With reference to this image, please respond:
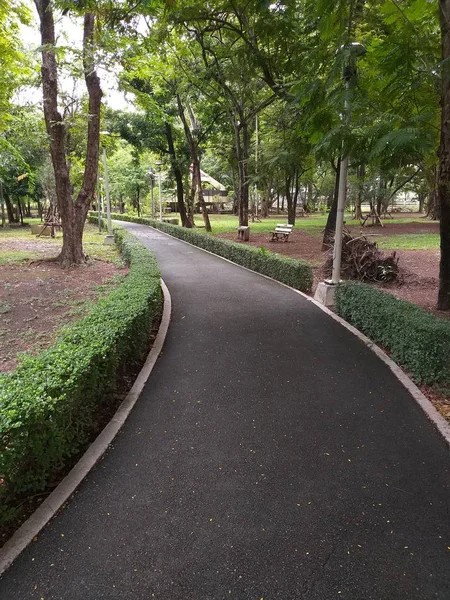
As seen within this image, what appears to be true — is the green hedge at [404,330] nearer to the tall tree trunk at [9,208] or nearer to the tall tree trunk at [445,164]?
the tall tree trunk at [445,164]

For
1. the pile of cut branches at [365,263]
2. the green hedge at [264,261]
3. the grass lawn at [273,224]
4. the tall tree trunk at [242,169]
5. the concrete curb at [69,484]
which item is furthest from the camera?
the grass lawn at [273,224]

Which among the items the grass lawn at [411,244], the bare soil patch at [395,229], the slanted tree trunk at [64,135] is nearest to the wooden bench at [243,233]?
the grass lawn at [411,244]

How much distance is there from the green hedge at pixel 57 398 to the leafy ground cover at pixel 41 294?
1.83m

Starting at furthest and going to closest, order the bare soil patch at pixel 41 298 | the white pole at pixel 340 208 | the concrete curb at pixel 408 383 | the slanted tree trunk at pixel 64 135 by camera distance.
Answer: the slanted tree trunk at pixel 64 135 < the white pole at pixel 340 208 < the bare soil patch at pixel 41 298 < the concrete curb at pixel 408 383

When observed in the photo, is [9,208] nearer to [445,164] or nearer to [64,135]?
[64,135]

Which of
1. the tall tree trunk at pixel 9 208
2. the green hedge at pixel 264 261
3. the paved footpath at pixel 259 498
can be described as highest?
the tall tree trunk at pixel 9 208

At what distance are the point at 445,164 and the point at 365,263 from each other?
181 inches

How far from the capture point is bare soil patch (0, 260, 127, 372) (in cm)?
614

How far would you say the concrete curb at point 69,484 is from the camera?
94.8 inches

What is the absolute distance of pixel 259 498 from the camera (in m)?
2.85

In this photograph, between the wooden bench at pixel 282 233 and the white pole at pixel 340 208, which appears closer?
the white pole at pixel 340 208

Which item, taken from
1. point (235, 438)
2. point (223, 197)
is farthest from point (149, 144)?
point (223, 197)

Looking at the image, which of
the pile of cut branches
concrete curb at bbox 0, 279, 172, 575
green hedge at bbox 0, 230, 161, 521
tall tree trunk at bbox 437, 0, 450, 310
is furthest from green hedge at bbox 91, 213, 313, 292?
concrete curb at bbox 0, 279, 172, 575

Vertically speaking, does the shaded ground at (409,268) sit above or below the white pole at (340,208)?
below
